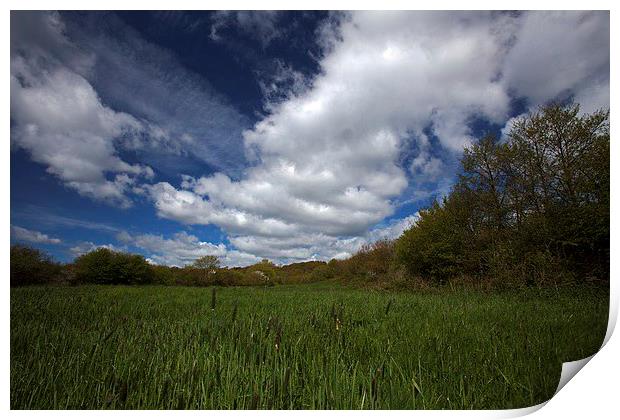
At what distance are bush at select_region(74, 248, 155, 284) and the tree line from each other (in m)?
0.01

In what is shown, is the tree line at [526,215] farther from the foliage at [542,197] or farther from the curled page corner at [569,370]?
the curled page corner at [569,370]

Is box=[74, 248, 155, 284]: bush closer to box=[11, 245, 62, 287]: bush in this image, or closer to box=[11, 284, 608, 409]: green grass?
box=[11, 245, 62, 287]: bush

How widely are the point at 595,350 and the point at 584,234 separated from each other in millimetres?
1614

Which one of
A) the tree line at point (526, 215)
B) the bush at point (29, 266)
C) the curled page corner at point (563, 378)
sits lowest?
the curled page corner at point (563, 378)

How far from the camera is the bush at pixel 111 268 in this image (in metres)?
3.49

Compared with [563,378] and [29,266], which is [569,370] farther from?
[29,266]

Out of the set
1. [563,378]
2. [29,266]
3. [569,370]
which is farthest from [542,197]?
[29,266]

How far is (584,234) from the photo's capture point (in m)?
3.88

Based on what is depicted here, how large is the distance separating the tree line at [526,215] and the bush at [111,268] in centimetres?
1

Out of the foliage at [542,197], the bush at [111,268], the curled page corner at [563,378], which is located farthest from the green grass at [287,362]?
the foliage at [542,197]

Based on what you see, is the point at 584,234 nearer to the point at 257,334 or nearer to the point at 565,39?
the point at 565,39

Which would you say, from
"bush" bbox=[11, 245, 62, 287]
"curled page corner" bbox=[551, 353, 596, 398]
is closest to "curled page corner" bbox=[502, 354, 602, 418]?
"curled page corner" bbox=[551, 353, 596, 398]

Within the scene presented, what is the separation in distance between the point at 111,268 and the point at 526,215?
609cm

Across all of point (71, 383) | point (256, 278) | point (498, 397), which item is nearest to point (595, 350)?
point (498, 397)
